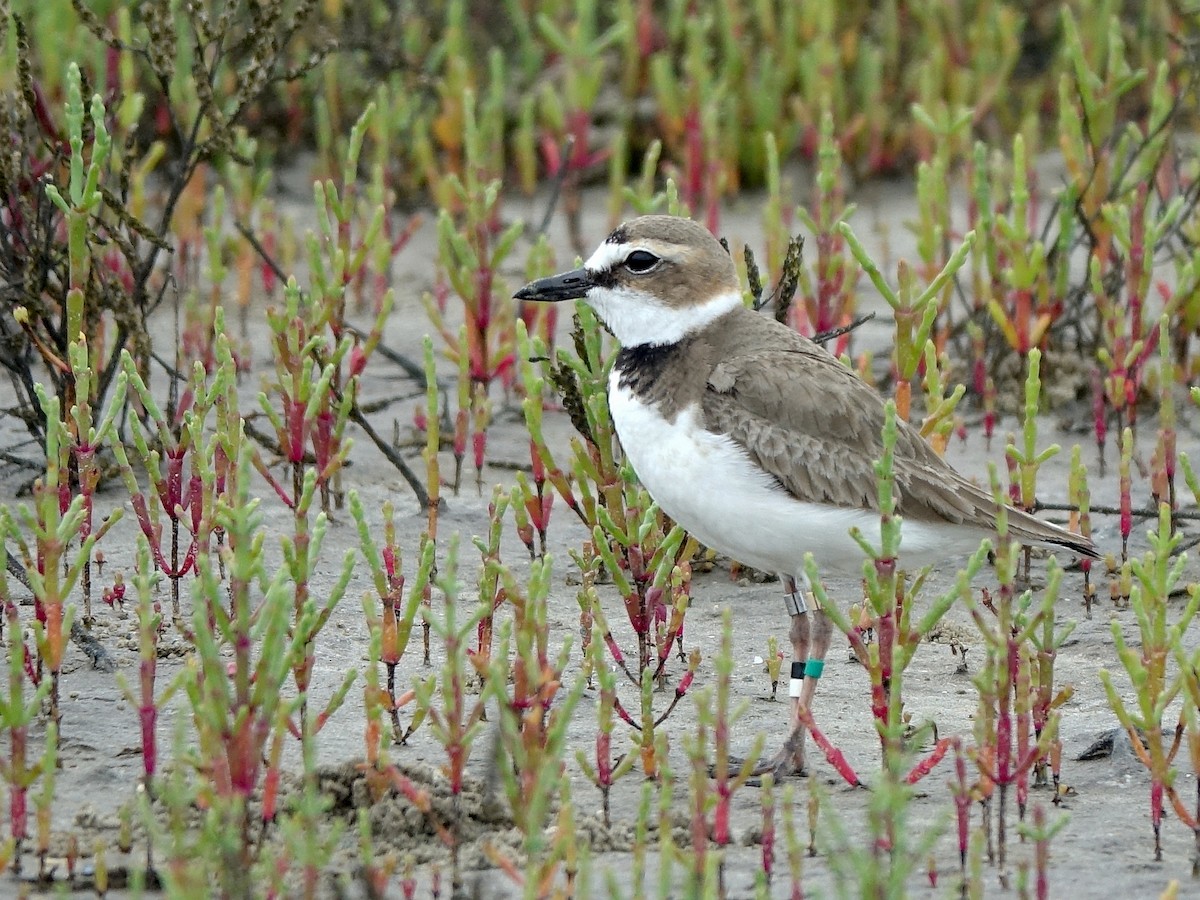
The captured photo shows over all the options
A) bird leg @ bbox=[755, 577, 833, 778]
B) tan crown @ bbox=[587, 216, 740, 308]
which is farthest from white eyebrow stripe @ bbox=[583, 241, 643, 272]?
bird leg @ bbox=[755, 577, 833, 778]

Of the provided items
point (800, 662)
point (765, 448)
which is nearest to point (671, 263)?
point (765, 448)

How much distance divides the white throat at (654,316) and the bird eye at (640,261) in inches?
2.4

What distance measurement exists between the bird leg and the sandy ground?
0.19 ft

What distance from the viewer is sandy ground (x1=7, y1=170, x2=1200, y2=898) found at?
337 centimetres

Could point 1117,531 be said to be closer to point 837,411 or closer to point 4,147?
point 837,411

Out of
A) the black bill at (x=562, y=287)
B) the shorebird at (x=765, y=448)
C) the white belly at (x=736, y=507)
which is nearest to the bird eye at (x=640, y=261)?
the shorebird at (x=765, y=448)

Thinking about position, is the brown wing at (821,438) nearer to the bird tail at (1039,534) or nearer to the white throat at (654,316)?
the bird tail at (1039,534)

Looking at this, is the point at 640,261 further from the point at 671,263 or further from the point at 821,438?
the point at 821,438

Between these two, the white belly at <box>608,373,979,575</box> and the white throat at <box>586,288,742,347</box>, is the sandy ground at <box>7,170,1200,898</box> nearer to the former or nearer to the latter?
the white belly at <box>608,373,979,575</box>

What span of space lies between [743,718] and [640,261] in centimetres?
119

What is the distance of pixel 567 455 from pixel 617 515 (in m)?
1.46

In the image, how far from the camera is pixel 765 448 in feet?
13.7

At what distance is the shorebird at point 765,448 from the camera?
4.10 metres

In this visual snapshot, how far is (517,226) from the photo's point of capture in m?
5.51
